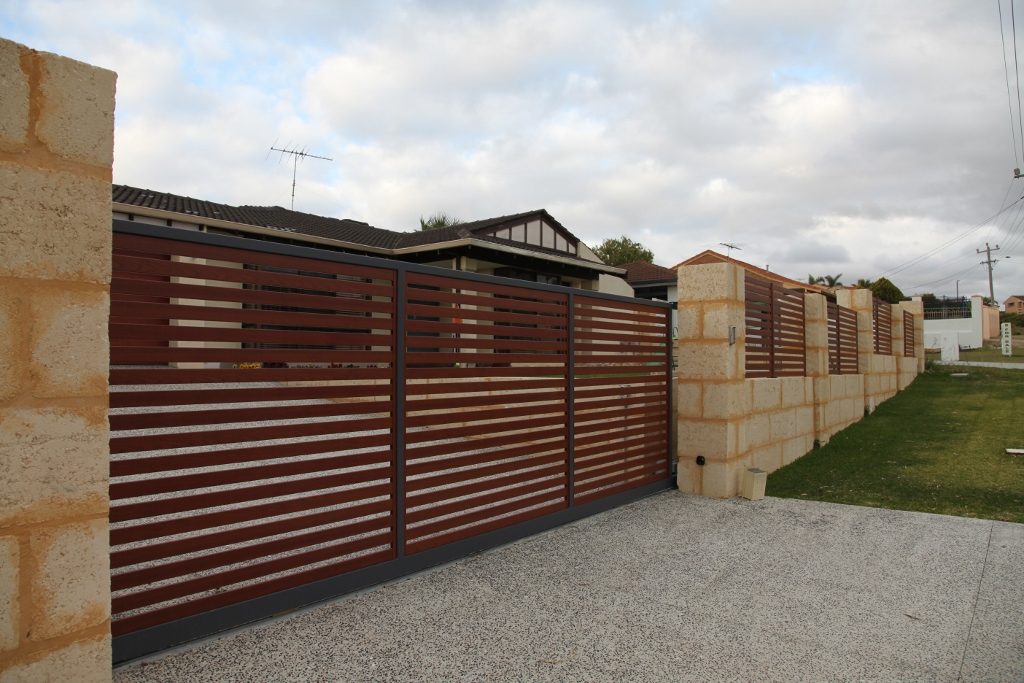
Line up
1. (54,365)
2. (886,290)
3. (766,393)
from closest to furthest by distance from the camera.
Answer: (54,365)
(766,393)
(886,290)

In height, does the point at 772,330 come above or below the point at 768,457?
above

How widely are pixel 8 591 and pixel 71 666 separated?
1.35 ft

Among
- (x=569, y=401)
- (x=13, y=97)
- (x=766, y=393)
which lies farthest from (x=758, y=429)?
(x=13, y=97)

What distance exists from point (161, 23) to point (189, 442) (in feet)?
19.0

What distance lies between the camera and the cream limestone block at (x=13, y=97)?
2148mm

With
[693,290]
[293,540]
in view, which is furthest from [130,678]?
[693,290]

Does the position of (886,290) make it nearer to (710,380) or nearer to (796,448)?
(796,448)

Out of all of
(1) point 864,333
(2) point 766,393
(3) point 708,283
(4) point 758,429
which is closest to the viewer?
(3) point 708,283

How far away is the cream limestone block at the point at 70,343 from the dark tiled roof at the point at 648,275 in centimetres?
3554

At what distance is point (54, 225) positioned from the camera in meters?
2.25

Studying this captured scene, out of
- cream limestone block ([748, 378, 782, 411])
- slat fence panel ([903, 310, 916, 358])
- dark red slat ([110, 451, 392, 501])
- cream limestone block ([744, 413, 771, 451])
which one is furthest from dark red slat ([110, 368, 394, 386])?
slat fence panel ([903, 310, 916, 358])

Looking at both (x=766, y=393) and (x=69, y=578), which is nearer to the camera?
(x=69, y=578)

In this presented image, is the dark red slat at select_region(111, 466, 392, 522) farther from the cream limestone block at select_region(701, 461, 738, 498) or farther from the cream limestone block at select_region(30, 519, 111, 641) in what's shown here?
the cream limestone block at select_region(701, 461, 738, 498)

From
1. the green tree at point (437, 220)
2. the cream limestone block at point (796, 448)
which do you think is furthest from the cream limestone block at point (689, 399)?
the green tree at point (437, 220)
